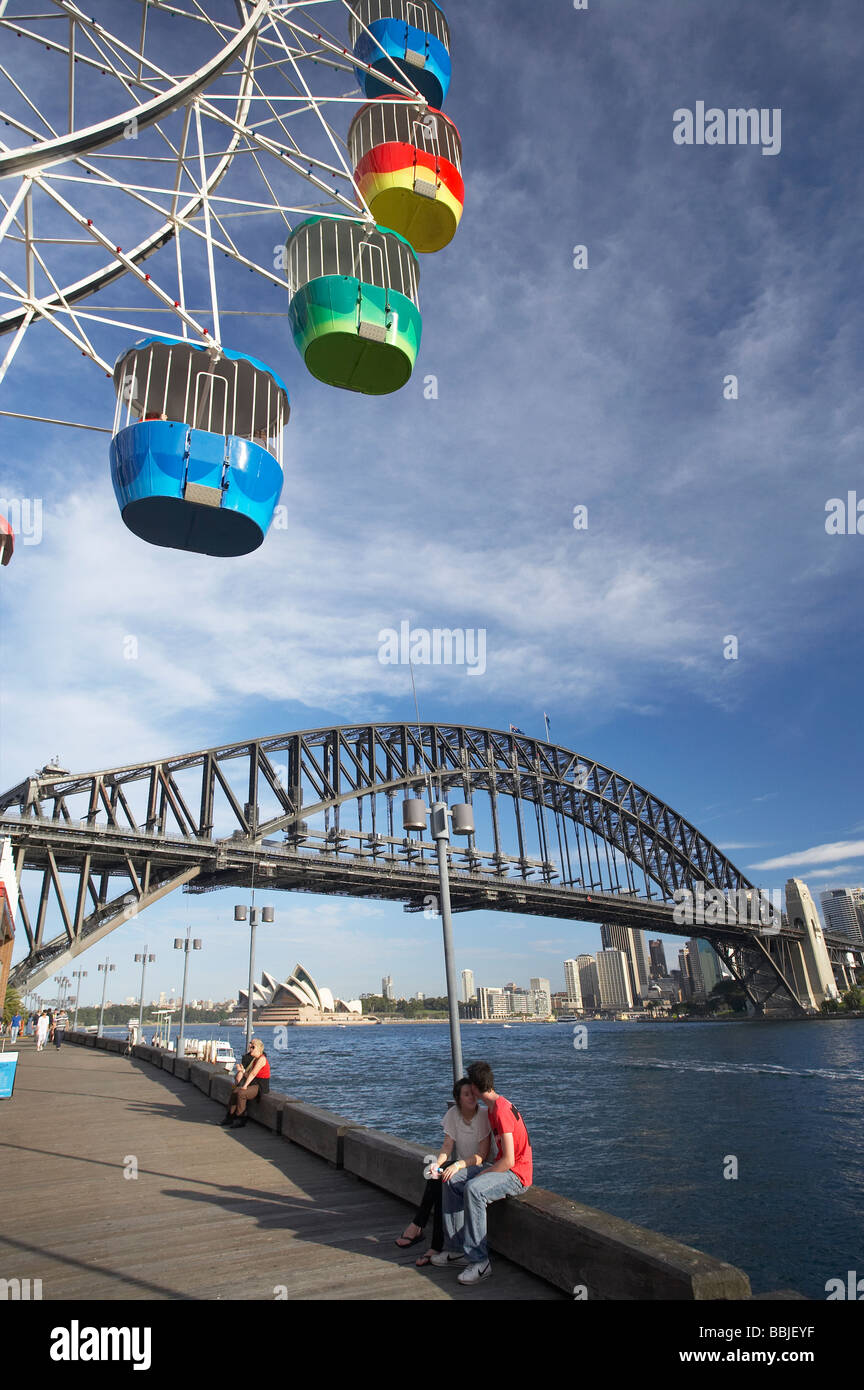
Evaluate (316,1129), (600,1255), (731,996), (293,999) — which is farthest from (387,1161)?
(293,999)

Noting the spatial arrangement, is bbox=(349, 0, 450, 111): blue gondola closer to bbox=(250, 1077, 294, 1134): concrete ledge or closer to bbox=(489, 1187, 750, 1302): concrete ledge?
bbox=(489, 1187, 750, 1302): concrete ledge

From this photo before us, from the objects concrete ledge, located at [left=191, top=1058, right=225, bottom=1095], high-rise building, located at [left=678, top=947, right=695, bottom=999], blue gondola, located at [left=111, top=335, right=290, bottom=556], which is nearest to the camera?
blue gondola, located at [left=111, top=335, right=290, bottom=556]

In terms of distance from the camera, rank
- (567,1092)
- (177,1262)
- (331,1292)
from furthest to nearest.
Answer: (567,1092) → (177,1262) → (331,1292)

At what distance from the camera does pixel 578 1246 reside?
15.3ft

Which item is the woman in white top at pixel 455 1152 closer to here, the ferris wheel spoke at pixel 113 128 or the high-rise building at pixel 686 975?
the ferris wheel spoke at pixel 113 128

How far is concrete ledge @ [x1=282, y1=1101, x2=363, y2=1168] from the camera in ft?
28.0

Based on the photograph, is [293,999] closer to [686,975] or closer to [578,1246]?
[686,975]

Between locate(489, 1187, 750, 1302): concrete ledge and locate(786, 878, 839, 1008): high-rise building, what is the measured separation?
106m

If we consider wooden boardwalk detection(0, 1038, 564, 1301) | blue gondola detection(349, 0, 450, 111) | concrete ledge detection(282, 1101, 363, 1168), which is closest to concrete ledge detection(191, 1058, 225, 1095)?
wooden boardwalk detection(0, 1038, 564, 1301)
